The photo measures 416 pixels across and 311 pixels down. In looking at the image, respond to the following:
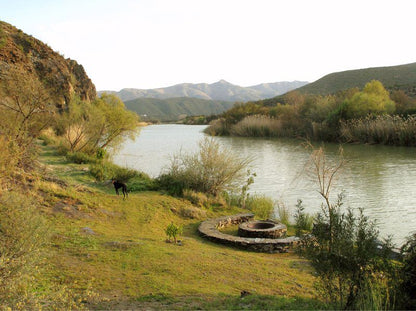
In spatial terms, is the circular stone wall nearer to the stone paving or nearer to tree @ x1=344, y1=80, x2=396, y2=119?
the stone paving

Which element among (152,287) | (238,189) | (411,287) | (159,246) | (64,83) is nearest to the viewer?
(411,287)

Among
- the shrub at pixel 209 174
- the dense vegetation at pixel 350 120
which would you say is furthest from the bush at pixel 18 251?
the dense vegetation at pixel 350 120

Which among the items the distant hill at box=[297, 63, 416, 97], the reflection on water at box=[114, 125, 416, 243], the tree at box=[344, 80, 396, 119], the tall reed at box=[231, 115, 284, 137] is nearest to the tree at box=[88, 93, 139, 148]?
the reflection on water at box=[114, 125, 416, 243]

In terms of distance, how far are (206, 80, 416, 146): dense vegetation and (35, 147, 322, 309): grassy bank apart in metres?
29.2

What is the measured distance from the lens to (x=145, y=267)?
636cm

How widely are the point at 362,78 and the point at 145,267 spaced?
3785 inches

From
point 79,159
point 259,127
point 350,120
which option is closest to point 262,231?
point 79,159

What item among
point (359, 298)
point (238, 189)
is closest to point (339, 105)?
point (238, 189)

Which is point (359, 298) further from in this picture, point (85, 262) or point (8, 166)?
point (8, 166)

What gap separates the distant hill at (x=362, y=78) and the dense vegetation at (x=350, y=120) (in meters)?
39.9

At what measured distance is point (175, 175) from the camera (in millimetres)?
15336

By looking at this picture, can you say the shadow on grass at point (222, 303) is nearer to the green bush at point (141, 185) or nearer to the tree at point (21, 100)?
the tree at point (21, 100)

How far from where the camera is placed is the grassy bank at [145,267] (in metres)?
5.08

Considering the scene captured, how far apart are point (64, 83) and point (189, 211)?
23.7 metres
